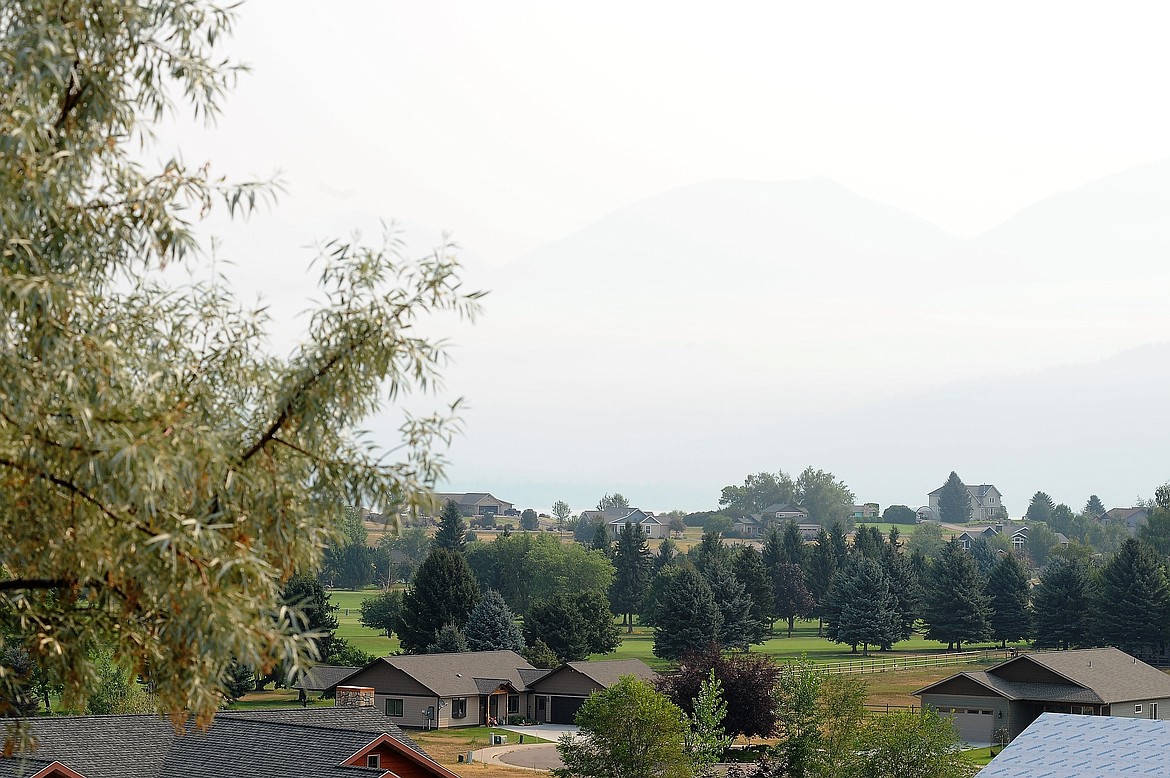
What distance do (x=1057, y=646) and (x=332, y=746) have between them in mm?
78201

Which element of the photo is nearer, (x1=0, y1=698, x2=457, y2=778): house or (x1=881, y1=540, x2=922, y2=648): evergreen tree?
(x1=0, y1=698, x2=457, y2=778): house

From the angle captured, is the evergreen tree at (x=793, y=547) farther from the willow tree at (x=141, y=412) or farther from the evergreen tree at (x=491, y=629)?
the willow tree at (x=141, y=412)

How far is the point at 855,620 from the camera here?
3957 inches

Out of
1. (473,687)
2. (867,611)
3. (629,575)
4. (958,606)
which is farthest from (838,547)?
(473,687)

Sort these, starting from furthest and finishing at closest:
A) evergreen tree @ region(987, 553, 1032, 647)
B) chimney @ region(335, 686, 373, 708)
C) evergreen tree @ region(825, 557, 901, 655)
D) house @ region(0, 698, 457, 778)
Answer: evergreen tree @ region(825, 557, 901, 655)
evergreen tree @ region(987, 553, 1032, 647)
chimney @ region(335, 686, 373, 708)
house @ region(0, 698, 457, 778)

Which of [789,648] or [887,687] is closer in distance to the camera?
[887,687]

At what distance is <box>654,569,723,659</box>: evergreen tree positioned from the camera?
297ft

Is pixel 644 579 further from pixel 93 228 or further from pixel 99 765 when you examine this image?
pixel 93 228

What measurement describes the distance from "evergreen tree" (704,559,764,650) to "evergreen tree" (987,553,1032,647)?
715 inches

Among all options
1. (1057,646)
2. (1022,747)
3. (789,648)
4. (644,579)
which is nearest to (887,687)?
(1057,646)

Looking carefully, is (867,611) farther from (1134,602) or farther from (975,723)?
(975,723)

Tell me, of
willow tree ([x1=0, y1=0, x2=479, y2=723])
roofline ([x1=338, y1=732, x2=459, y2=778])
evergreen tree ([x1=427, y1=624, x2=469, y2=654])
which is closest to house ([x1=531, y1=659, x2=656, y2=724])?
evergreen tree ([x1=427, y1=624, x2=469, y2=654])

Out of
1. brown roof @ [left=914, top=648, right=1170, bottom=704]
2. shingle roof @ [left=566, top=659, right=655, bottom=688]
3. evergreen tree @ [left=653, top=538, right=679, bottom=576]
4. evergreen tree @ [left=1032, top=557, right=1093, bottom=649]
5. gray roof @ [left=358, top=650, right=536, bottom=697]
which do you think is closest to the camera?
brown roof @ [left=914, top=648, right=1170, bottom=704]

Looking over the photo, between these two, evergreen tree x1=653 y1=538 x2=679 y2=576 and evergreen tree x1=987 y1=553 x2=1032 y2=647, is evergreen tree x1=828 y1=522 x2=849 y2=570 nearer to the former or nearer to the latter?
evergreen tree x1=653 y1=538 x2=679 y2=576
